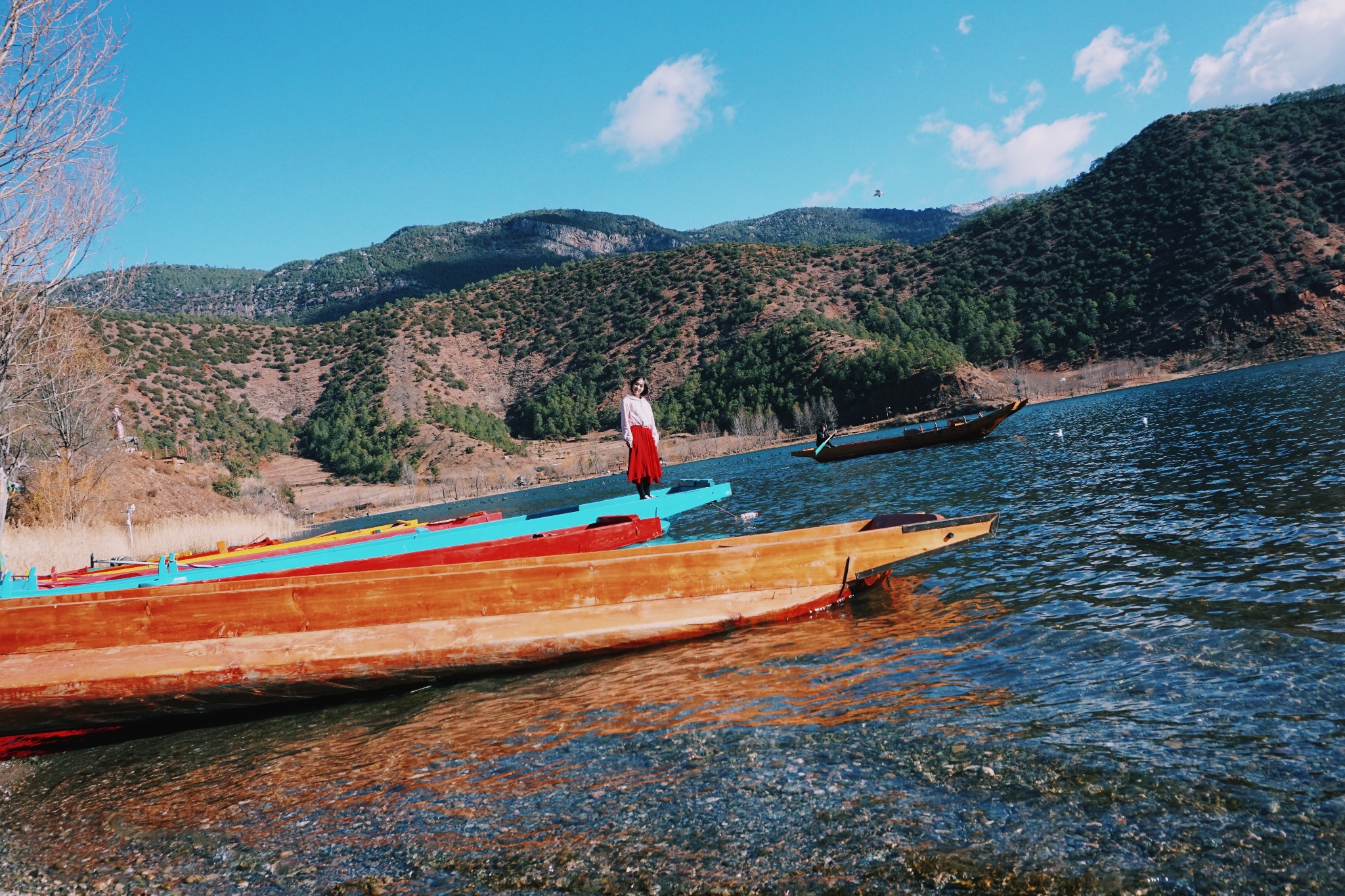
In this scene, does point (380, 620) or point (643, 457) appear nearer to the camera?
point (380, 620)

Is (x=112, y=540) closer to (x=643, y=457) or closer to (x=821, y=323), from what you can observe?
(x=643, y=457)

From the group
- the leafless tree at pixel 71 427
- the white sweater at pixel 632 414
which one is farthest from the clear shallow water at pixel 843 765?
the leafless tree at pixel 71 427

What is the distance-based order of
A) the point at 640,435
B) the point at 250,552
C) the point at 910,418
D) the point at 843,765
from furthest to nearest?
the point at 910,418 → the point at 250,552 → the point at 640,435 → the point at 843,765

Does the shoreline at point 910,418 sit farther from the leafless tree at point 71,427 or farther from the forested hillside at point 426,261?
the forested hillside at point 426,261

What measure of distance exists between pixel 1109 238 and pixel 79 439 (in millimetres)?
96228

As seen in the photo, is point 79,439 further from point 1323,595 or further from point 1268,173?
point 1268,173

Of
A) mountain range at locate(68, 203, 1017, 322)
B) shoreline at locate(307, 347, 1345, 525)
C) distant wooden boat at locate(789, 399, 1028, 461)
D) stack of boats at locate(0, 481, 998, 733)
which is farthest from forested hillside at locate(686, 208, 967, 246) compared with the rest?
stack of boats at locate(0, 481, 998, 733)

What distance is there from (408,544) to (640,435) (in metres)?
4.42

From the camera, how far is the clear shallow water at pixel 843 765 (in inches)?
131

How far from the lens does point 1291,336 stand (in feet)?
222

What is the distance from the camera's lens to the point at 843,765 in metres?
4.25

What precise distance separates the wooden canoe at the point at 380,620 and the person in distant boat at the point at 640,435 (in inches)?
175

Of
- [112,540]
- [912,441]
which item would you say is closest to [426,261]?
[912,441]

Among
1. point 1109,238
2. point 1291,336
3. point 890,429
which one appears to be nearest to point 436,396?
point 890,429
